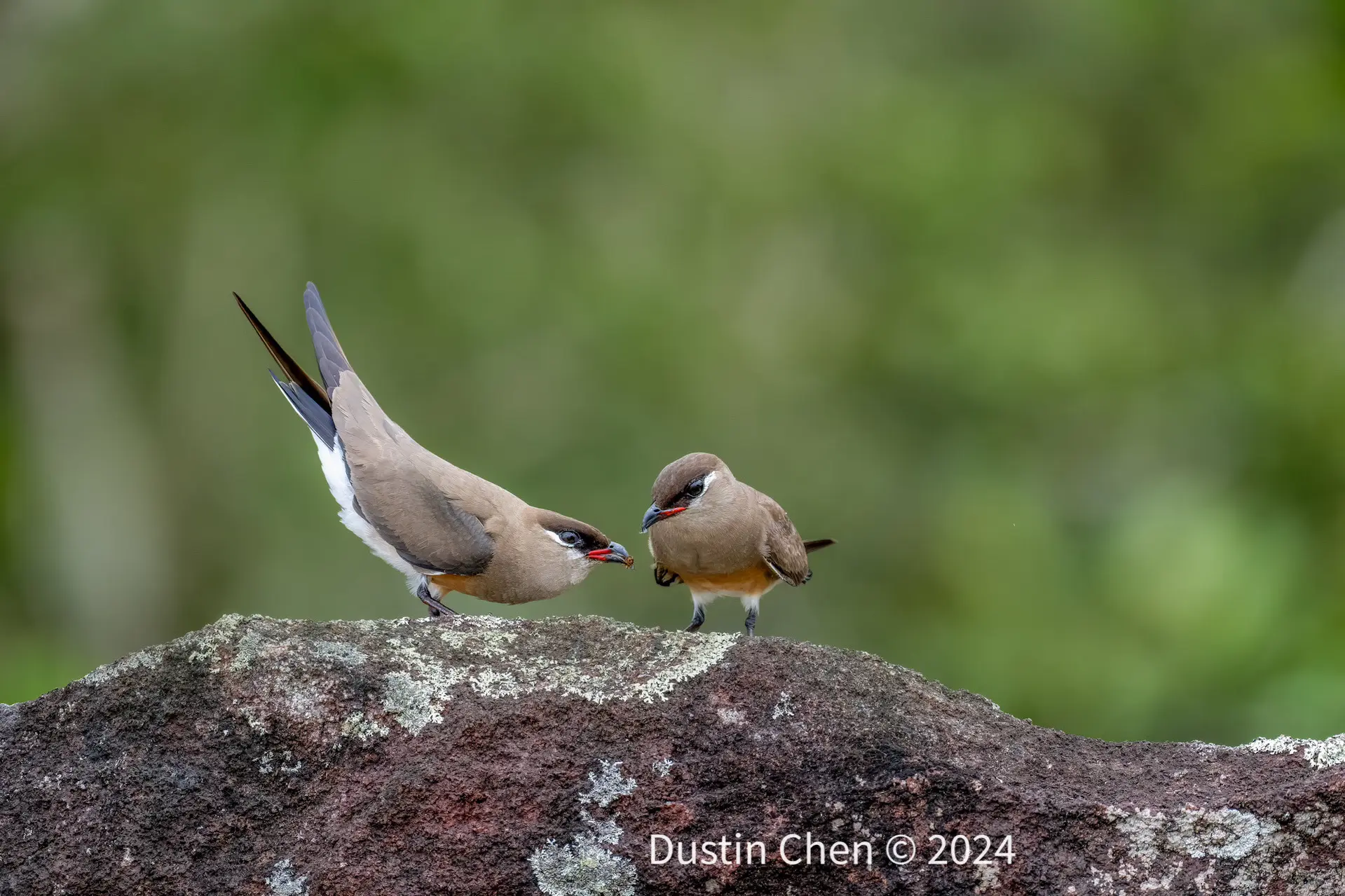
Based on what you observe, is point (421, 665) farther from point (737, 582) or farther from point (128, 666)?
point (737, 582)

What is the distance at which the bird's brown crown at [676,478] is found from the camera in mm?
5156

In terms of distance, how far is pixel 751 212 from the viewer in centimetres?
1152

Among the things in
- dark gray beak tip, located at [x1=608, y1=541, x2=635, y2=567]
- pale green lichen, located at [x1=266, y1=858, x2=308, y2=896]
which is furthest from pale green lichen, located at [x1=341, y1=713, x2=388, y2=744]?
dark gray beak tip, located at [x1=608, y1=541, x2=635, y2=567]

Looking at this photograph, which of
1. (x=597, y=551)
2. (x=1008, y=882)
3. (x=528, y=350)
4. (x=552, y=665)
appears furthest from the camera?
(x=528, y=350)

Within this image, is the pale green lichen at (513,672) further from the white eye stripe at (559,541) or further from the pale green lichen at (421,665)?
the white eye stripe at (559,541)

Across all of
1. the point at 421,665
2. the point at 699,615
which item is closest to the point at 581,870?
the point at 421,665

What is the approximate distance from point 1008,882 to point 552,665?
126 cm

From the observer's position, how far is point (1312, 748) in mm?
3389

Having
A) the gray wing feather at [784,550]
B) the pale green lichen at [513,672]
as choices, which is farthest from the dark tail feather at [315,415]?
the pale green lichen at [513,672]

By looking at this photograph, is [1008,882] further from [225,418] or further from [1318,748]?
[225,418]

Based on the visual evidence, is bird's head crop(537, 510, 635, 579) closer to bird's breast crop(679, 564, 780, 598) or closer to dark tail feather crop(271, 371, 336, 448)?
bird's breast crop(679, 564, 780, 598)

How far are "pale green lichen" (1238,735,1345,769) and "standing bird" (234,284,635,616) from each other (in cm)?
238

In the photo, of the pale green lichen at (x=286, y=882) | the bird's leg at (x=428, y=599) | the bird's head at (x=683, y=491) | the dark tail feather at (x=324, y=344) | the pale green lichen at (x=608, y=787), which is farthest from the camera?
the dark tail feather at (x=324, y=344)

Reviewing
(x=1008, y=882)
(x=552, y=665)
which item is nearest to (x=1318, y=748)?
(x=1008, y=882)
